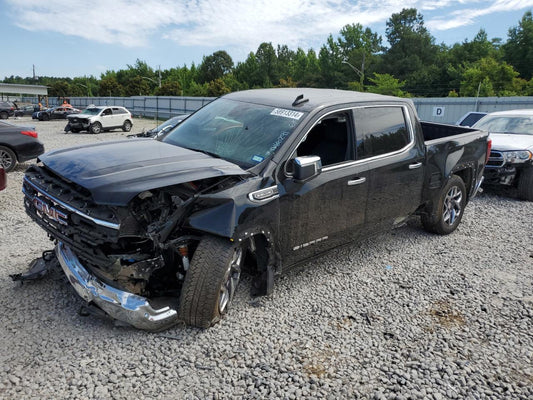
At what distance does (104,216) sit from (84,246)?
0.31 meters

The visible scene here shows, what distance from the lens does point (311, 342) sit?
133 inches

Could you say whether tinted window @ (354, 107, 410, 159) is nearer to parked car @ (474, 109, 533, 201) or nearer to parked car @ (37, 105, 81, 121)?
parked car @ (474, 109, 533, 201)

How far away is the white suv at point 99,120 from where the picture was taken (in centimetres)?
2341

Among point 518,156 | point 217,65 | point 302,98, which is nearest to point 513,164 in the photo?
point 518,156

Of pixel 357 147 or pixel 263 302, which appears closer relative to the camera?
pixel 263 302

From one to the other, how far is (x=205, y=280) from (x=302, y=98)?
2065mm

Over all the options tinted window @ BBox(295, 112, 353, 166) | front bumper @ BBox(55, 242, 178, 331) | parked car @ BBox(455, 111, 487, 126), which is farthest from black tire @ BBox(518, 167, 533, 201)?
front bumper @ BBox(55, 242, 178, 331)

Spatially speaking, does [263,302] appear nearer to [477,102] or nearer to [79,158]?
[79,158]

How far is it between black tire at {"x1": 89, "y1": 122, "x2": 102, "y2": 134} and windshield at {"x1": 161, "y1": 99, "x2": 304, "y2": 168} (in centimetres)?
2120

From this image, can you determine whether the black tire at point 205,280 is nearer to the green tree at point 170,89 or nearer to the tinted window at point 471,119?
the tinted window at point 471,119

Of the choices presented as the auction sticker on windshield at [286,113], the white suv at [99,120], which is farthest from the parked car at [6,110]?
the auction sticker on windshield at [286,113]

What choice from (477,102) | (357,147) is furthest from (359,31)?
(357,147)

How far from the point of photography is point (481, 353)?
333 centimetres

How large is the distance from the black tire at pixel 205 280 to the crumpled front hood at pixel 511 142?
7095mm
